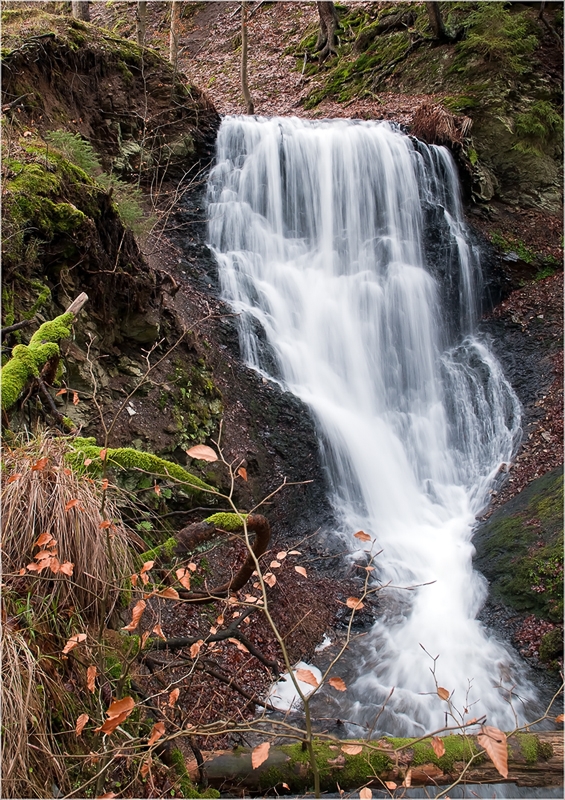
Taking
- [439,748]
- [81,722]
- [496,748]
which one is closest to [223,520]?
[81,722]

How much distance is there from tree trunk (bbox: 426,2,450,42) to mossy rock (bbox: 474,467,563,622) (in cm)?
1139

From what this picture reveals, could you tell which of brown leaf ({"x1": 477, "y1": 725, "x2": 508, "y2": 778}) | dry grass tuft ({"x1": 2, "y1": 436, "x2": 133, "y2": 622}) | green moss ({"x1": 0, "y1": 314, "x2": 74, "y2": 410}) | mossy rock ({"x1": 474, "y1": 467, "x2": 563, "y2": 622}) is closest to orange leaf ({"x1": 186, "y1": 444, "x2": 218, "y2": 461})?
dry grass tuft ({"x1": 2, "y1": 436, "x2": 133, "y2": 622})

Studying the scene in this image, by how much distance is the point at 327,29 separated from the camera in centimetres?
1638

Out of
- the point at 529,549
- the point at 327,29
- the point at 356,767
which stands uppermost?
the point at 327,29

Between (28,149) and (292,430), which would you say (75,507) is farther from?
(292,430)

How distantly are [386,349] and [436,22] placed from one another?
9.08 m

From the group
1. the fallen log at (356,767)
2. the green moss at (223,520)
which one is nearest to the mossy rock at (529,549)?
the fallen log at (356,767)

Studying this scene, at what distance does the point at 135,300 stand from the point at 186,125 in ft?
17.8

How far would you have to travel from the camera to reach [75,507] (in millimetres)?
2684

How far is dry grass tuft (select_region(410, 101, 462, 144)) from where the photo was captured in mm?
11430

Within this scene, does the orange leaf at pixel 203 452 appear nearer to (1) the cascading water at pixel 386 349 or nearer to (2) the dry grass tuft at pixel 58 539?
(2) the dry grass tuft at pixel 58 539

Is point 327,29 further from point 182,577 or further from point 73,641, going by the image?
point 73,641

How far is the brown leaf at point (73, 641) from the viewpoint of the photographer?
7.54ft

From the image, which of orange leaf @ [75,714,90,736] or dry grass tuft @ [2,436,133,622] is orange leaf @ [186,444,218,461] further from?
orange leaf @ [75,714,90,736]
